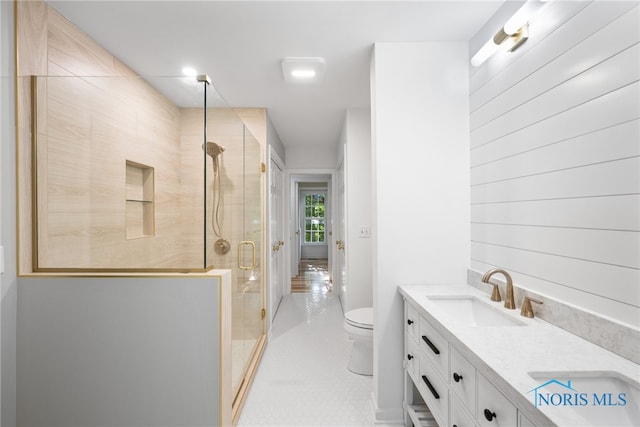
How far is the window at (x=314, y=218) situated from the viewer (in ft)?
30.0

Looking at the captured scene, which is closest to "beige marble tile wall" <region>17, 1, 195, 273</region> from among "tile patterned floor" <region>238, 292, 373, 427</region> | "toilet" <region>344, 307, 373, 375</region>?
"tile patterned floor" <region>238, 292, 373, 427</region>

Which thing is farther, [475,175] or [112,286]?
[475,175]

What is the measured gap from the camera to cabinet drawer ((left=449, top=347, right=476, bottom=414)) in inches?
43.2

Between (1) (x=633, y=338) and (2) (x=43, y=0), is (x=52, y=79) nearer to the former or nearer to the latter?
(2) (x=43, y=0)

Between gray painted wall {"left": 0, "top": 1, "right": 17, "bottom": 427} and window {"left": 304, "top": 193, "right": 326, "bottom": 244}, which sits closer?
gray painted wall {"left": 0, "top": 1, "right": 17, "bottom": 427}

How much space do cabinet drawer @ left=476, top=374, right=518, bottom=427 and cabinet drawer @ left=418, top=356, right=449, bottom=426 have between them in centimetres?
28

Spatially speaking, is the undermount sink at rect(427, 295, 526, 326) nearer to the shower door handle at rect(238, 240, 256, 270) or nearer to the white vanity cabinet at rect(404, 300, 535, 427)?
the white vanity cabinet at rect(404, 300, 535, 427)

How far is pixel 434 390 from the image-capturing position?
1.44 metres

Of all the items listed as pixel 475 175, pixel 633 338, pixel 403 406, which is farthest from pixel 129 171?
pixel 633 338

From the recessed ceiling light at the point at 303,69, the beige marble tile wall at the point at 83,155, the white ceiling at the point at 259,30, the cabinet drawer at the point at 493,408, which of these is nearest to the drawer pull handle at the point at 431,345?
the cabinet drawer at the point at 493,408

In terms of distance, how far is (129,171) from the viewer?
5.89 ft

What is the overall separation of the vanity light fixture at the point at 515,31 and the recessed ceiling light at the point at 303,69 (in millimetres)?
1072

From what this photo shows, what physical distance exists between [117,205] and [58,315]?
1.95 feet

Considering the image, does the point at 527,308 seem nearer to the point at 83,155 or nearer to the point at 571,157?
the point at 571,157
